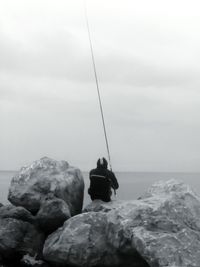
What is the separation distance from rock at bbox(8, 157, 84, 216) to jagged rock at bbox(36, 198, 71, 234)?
113 cm

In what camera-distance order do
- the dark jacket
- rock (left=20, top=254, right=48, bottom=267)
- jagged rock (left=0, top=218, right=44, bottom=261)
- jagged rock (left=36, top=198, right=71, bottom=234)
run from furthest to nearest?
the dark jacket
jagged rock (left=36, top=198, right=71, bottom=234)
jagged rock (left=0, top=218, right=44, bottom=261)
rock (left=20, top=254, right=48, bottom=267)

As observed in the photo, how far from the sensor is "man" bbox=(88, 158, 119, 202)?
1797cm

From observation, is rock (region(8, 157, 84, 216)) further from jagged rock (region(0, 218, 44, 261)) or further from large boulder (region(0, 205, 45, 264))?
jagged rock (region(0, 218, 44, 261))

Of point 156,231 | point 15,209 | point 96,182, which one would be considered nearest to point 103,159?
point 96,182

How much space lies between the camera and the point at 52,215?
15797 mm

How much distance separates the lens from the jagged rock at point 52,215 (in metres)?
15.8

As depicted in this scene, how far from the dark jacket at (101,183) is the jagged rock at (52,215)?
2098 mm

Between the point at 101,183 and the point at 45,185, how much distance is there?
74.9 inches

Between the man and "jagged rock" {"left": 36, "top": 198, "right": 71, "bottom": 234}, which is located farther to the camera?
the man

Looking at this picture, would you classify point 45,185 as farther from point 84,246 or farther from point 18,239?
point 84,246

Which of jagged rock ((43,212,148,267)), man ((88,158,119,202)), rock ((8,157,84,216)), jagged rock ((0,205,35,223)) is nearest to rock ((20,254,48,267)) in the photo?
jagged rock ((43,212,148,267))

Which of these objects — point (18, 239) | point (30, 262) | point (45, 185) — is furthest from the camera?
point (45, 185)

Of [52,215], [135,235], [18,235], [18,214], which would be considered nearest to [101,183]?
[52,215]

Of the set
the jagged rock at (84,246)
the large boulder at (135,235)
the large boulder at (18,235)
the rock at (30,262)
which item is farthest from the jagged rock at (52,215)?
the rock at (30,262)
